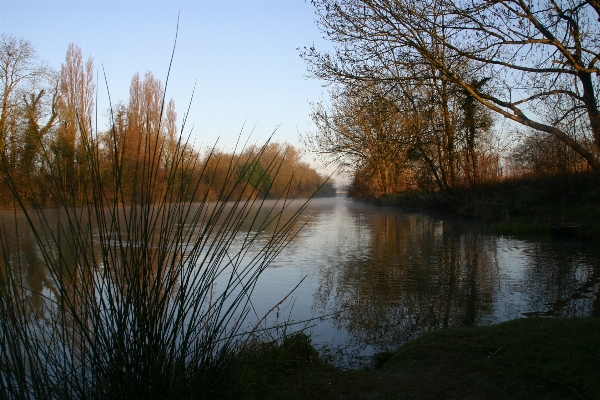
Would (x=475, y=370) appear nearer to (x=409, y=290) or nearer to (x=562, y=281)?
(x=409, y=290)

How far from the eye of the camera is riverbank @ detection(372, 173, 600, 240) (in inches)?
475

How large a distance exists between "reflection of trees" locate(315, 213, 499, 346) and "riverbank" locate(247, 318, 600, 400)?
2.74 ft

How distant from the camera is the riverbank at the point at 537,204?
39.6 feet

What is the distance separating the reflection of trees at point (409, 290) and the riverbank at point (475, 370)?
836mm

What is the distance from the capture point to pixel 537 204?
50.8ft

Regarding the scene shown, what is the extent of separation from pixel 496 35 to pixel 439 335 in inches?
359

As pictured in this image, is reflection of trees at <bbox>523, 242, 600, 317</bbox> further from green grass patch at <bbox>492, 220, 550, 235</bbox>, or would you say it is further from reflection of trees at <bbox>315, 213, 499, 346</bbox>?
green grass patch at <bbox>492, 220, 550, 235</bbox>

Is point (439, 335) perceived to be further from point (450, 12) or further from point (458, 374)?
point (450, 12)

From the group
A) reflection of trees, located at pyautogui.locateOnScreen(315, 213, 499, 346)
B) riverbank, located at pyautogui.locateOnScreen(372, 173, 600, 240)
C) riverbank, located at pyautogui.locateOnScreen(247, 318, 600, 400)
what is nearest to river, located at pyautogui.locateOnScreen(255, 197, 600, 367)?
reflection of trees, located at pyautogui.locateOnScreen(315, 213, 499, 346)

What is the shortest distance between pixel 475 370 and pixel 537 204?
14.2 metres

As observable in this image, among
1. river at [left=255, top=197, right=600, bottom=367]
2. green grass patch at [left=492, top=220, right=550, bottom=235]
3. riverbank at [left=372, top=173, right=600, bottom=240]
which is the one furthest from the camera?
green grass patch at [left=492, top=220, right=550, bottom=235]

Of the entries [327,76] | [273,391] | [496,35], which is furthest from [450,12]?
[273,391]

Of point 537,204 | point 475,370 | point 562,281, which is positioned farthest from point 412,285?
point 537,204

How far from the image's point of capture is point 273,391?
106 inches
